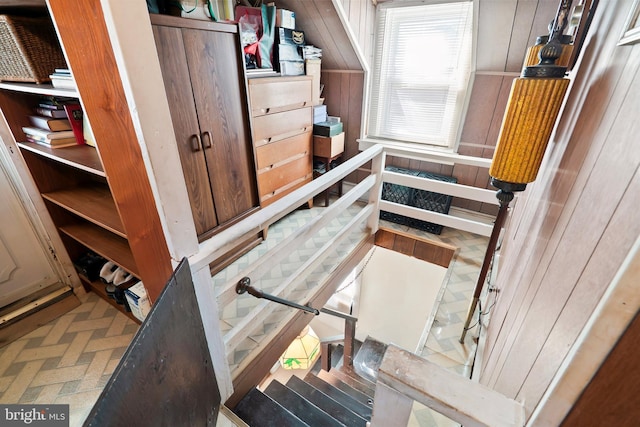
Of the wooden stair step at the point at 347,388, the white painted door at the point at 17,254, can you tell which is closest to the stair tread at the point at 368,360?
→ the wooden stair step at the point at 347,388

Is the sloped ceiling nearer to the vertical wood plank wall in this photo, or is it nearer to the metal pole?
the vertical wood plank wall

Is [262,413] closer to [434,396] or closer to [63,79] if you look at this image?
[434,396]

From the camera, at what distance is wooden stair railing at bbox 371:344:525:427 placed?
468mm

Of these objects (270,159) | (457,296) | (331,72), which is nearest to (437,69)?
(331,72)

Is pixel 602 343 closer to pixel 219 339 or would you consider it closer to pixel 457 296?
pixel 219 339

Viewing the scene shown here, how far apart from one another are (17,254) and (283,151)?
6.15 ft

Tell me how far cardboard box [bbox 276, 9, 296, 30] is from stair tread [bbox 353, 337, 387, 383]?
3180 mm

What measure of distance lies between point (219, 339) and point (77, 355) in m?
1.11

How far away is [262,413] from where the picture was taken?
4.60 feet

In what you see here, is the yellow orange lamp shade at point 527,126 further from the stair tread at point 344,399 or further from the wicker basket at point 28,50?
the stair tread at point 344,399

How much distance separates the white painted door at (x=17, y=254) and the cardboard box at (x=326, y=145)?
85.8 inches

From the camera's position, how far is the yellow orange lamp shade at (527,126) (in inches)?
31.2

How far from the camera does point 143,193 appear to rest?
106 cm
